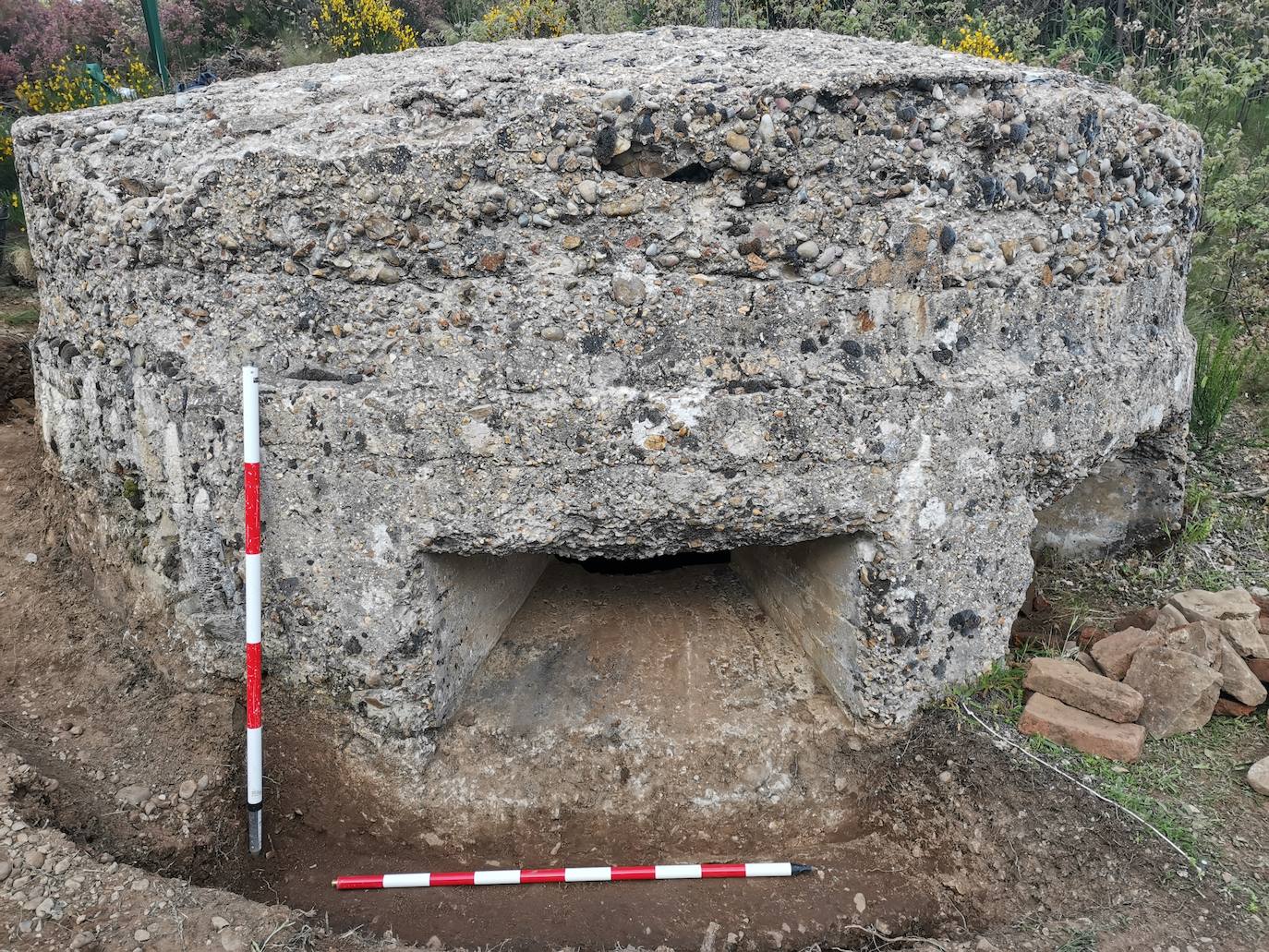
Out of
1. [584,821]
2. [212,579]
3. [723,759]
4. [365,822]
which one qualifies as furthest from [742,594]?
[212,579]

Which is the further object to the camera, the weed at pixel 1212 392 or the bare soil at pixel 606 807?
the weed at pixel 1212 392

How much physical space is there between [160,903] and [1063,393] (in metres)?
2.76

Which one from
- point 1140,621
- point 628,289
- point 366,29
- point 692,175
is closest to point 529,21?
point 366,29

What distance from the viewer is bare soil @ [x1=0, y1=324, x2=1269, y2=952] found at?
220cm

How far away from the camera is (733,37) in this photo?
8.96 ft

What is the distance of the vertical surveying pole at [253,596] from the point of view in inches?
88.9

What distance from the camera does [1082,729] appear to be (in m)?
2.45

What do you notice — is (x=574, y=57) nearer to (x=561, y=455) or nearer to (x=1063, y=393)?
(x=561, y=455)

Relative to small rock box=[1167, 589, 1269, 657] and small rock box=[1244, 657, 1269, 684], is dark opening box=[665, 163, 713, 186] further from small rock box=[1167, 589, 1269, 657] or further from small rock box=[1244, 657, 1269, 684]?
small rock box=[1244, 657, 1269, 684]

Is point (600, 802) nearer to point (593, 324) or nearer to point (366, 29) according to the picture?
point (593, 324)

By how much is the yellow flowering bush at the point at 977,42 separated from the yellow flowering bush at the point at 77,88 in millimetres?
5072

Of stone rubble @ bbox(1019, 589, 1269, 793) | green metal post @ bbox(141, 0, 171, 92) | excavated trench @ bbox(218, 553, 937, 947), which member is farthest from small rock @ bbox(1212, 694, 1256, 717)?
green metal post @ bbox(141, 0, 171, 92)

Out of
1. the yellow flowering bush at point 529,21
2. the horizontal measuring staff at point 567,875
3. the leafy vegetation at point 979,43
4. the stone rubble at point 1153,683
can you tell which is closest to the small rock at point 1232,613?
the stone rubble at point 1153,683

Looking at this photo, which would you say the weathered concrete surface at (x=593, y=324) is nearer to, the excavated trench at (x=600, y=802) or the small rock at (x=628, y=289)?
the small rock at (x=628, y=289)
